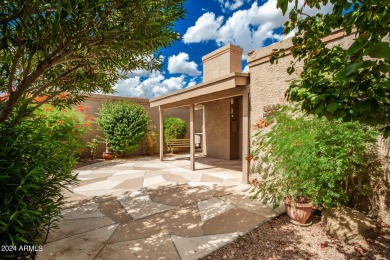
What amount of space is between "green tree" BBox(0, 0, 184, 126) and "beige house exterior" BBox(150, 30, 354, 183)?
172 cm

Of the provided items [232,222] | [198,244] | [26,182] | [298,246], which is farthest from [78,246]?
[298,246]

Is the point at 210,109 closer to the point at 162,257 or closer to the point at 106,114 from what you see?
the point at 106,114

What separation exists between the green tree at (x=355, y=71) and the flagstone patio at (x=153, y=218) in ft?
7.21

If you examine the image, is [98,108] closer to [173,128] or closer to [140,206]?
[173,128]

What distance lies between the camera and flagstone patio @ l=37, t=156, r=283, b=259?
8.38ft

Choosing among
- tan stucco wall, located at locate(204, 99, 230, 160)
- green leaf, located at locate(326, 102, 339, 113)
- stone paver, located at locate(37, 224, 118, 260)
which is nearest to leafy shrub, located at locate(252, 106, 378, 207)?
green leaf, located at locate(326, 102, 339, 113)

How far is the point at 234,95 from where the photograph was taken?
5758 mm

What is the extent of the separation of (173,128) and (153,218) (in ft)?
28.7

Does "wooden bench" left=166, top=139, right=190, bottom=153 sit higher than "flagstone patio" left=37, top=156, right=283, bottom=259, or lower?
higher

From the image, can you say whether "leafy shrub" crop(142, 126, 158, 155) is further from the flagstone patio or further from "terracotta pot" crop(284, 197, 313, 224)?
"terracotta pot" crop(284, 197, 313, 224)

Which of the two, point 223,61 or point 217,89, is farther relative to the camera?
point 223,61

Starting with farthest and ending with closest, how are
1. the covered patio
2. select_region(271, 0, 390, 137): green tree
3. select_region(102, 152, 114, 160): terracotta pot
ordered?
select_region(102, 152, 114, 160): terracotta pot < the covered patio < select_region(271, 0, 390, 137): green tree

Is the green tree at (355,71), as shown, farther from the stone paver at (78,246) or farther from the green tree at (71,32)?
the stone paver at (78,246)

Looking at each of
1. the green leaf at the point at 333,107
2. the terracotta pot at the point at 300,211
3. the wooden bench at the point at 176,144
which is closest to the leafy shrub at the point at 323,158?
the terracotta pot at the point at 300,211
